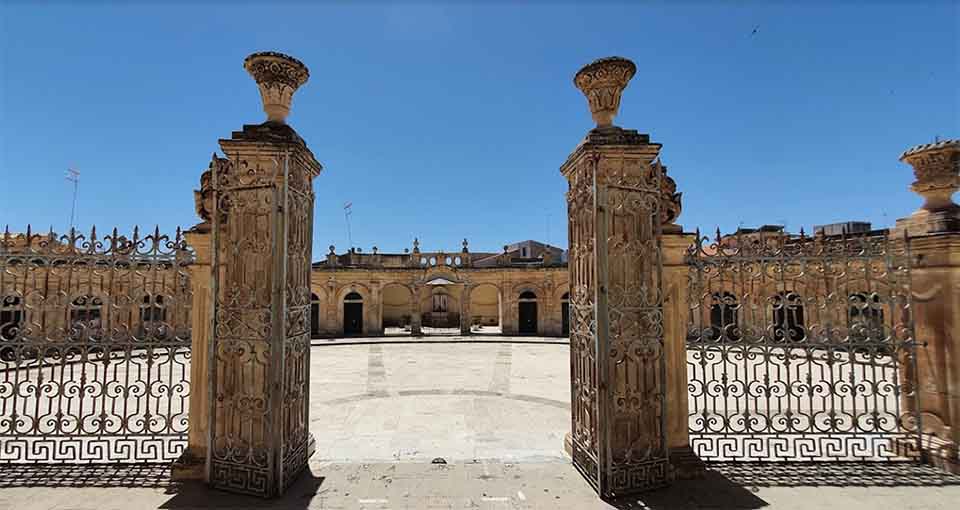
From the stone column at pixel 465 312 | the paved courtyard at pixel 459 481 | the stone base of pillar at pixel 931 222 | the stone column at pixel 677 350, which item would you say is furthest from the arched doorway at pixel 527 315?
the stone column at pixel 677 350

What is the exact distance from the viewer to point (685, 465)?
506 centimetres

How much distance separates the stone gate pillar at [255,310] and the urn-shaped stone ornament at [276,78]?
0.5 inches

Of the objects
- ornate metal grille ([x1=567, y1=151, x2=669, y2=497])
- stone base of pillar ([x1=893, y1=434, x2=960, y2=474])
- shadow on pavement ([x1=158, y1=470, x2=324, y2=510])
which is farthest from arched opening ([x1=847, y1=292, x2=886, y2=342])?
shadow on pavement ([x1=158, y1=470, x2=324, y2=510])

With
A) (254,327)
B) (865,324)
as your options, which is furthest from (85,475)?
(865,324)

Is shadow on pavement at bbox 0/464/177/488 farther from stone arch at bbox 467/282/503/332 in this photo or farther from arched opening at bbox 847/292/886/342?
stone arch at bbox 467/282/503/332

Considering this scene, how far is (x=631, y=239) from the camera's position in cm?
493

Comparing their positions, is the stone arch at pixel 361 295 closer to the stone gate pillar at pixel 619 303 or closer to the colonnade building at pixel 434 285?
the colonnade building at pixel 434 285

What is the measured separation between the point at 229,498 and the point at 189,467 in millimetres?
748

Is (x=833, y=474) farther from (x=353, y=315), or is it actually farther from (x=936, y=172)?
(x=353, y=315)

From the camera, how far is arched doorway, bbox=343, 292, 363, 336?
26.4 meters

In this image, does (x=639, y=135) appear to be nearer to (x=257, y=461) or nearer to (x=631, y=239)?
(x=631, y=239)

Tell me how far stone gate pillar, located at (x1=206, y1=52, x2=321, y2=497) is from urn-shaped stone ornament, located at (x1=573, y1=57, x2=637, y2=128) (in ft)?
10.4

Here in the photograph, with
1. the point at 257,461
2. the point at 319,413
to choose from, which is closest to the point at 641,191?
the point at 257,461

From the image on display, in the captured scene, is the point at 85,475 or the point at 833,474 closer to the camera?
the point at 85,475
